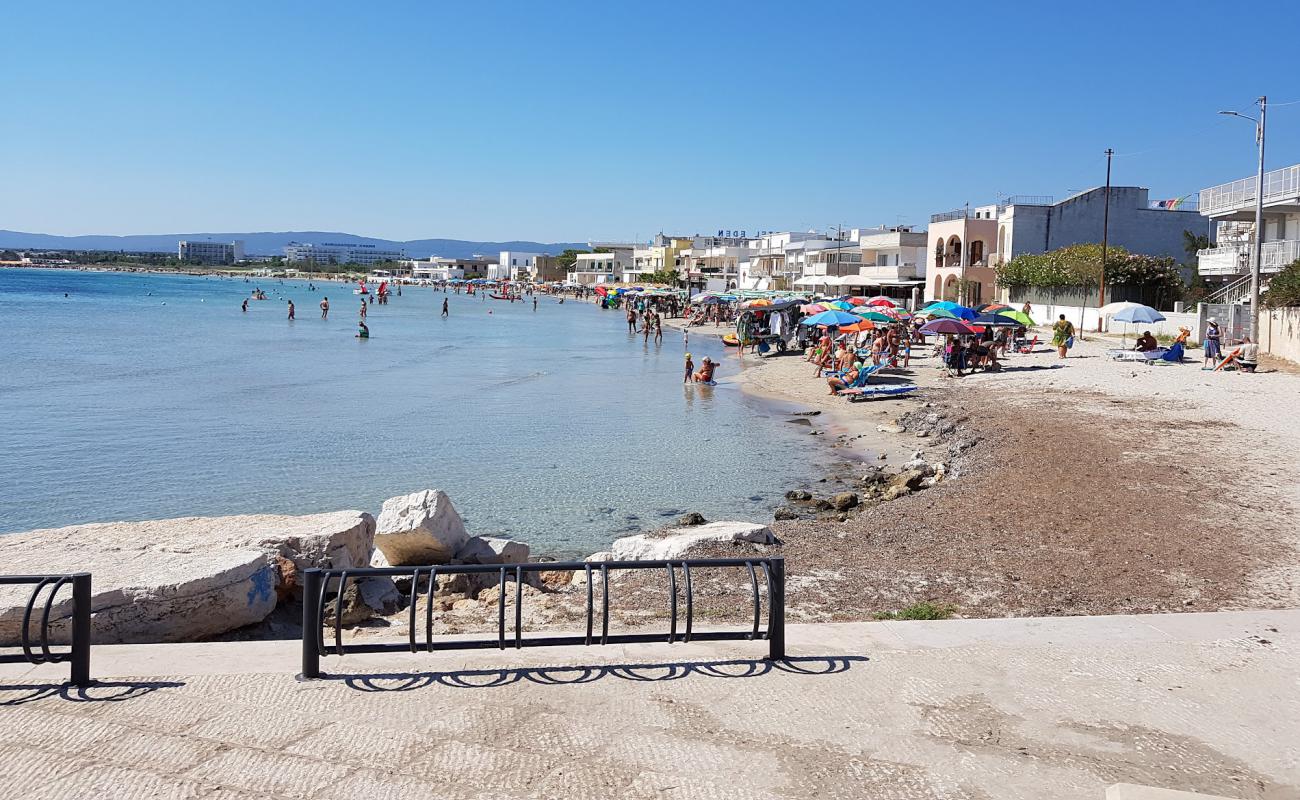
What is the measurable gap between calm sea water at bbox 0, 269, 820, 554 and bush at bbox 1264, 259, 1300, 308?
1451cm

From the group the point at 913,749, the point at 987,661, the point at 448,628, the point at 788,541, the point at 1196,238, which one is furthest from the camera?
the point at 1196,238

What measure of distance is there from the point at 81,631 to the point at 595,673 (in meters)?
2.72

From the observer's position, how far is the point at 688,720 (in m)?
5.10

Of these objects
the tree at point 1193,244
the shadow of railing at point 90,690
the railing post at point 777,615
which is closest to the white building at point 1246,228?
the tree at point 1193,244

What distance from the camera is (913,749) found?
480 cm

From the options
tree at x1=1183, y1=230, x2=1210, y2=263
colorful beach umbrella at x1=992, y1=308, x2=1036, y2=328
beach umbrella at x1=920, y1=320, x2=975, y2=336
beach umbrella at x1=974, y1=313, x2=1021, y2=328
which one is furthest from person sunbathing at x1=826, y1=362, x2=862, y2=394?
tree at x1=1183, y1=230, x2=1210, y2=263

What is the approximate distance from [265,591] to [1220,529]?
8.64 metres

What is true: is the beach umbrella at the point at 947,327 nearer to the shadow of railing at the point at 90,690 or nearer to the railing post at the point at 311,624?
the railing post at the point at 311,624

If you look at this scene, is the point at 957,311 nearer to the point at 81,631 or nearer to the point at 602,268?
the point at 81,631

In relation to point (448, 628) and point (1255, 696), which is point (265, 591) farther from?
point (1255, 696)

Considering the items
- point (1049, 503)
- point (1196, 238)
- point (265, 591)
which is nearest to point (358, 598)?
point (265, 591)

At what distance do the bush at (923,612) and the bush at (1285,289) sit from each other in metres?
24.5

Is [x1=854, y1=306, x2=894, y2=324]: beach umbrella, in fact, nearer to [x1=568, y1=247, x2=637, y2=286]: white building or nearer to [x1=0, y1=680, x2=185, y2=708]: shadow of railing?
[x1=0, y1=680, x2=185, y2=708]: shadow of railing

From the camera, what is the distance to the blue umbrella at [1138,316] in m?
30.2
